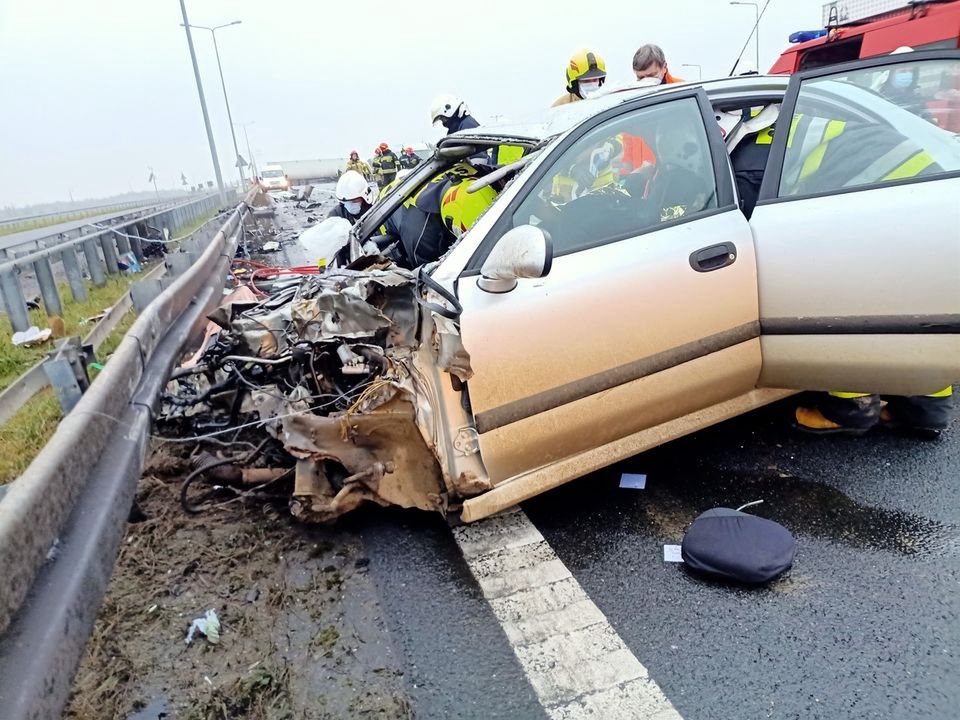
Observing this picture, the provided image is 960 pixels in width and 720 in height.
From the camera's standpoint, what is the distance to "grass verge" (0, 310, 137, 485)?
3.20m

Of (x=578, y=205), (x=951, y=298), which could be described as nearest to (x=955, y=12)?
(x=951, y=298)

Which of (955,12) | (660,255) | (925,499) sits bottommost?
(925,499)

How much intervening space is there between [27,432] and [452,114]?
15.0 feet

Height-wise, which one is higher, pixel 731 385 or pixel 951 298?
pixel 951 298

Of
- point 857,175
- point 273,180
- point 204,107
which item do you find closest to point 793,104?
point 857,175

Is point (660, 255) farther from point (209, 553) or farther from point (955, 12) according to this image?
point (955, 12)

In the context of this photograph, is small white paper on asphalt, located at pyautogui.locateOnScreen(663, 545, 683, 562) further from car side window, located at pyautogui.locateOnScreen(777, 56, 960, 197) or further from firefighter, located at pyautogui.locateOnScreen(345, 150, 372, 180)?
firefighter, located at pyautogui.locateOnScreen(345, 150, 372, 180)

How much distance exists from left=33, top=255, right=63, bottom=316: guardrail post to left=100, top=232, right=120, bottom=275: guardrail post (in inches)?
128

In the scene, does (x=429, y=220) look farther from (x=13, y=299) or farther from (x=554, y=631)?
(x=13, y=299)

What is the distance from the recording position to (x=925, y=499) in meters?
2.74

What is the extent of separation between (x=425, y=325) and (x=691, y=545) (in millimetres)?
1301

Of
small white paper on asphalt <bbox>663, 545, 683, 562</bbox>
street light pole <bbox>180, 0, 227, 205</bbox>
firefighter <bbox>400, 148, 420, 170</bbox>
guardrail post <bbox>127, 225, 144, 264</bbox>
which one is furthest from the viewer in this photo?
street light pole <bbox>180, 0, 227, 205</bbox>

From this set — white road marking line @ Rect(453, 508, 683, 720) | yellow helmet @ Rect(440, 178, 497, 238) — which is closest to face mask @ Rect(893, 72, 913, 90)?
yellow helmet @ Rect(440, 178, 497, 238)

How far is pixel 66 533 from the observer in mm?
2113
